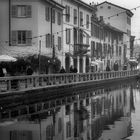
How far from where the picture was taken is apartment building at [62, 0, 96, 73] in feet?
186

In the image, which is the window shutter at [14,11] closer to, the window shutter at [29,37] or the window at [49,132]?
the window shutter at [29,37]

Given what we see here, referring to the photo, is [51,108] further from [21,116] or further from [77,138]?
[77,138]

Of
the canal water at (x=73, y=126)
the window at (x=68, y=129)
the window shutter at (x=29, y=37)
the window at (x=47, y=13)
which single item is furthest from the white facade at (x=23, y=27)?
the window at (x=68, y=129)

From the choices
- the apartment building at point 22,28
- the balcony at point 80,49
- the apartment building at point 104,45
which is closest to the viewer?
the apartment building at point 22,28

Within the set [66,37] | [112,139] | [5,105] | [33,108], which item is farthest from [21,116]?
[66,37]

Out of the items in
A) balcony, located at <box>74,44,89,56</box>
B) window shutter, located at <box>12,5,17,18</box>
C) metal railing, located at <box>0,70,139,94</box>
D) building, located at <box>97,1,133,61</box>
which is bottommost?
metal railing, located at <box>0,70,139,94</box>

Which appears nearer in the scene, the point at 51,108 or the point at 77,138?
the point at 77,138

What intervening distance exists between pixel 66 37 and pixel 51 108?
29539 millimetres

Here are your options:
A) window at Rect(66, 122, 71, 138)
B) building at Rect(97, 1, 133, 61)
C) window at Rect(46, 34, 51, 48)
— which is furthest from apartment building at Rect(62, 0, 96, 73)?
window at Rect(66, 122, 71, 138)

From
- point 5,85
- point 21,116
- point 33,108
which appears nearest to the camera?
point 21,116

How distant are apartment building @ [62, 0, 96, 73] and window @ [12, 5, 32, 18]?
7.23 metres

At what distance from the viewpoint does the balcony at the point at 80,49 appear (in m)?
59.8

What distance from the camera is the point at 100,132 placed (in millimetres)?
17328

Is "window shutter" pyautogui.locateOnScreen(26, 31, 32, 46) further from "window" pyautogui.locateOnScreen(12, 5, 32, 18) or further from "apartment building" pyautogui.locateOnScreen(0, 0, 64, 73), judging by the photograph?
"window" pyautogui.locateOnScreen(12, 5, 32, 18)
